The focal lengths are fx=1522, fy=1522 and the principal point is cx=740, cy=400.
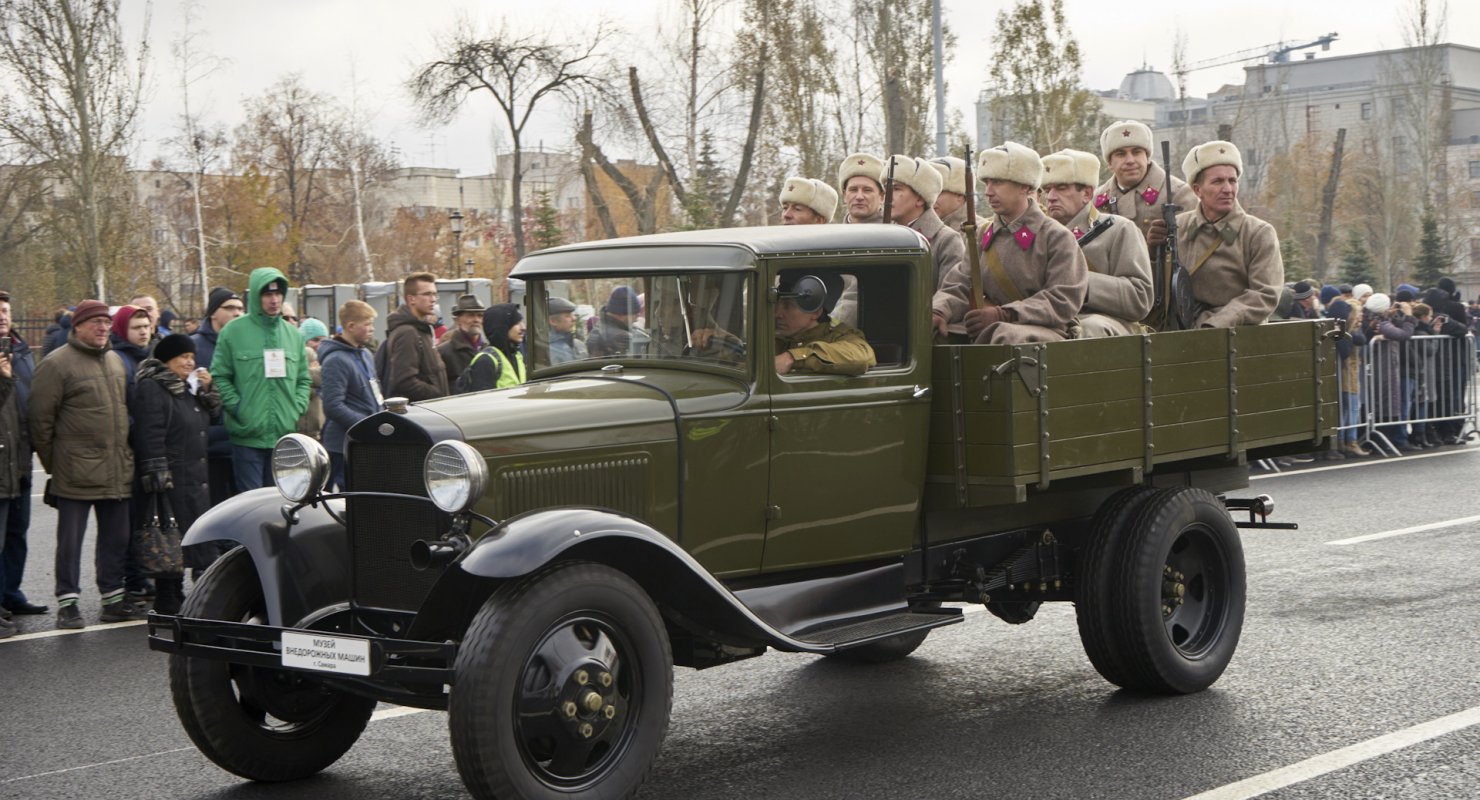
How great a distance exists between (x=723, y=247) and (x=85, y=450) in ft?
15.8

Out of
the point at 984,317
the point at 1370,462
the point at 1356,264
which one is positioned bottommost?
the point at 1370,462

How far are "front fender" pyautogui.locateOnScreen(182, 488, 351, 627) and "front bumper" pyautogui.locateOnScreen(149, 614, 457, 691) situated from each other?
10.5 inches

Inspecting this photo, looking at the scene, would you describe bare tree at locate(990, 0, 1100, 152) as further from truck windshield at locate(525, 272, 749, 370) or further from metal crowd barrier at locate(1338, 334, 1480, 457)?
truck windshield at locate(525, 272, 749, 370)

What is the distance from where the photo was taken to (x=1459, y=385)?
687 inches

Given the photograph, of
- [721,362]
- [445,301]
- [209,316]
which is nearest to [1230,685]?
[721,362]

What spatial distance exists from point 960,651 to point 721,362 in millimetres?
2514

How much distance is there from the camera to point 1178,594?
253 inches

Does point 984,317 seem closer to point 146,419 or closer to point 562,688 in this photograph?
point 562,688

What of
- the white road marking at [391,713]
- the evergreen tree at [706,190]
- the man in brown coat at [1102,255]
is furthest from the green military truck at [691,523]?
the evergreen tree at [706,190]

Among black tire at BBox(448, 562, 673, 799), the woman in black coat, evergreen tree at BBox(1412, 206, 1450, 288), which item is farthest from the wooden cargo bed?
evergreen tree at BBox(1412, 206, 1450, 288)

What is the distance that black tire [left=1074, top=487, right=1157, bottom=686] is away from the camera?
6176 millimetres

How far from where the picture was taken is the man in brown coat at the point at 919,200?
6.93m

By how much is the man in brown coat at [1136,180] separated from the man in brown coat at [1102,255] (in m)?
0.76

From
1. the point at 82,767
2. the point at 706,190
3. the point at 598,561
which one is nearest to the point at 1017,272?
the point at 598,561
